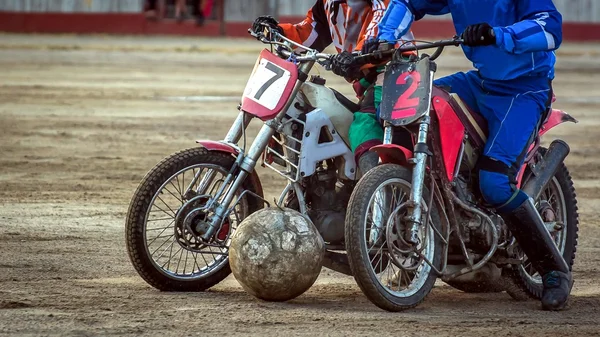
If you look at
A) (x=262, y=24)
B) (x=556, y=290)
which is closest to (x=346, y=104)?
(x=262, y=24)

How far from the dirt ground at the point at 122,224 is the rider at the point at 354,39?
0.86 metres

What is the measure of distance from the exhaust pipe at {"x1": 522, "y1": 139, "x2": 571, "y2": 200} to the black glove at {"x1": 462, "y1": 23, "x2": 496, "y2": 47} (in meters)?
1.11

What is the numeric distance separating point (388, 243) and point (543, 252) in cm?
97

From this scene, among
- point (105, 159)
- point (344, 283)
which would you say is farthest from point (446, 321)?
point (105, 159)

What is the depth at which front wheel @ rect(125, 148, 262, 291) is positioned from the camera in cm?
641

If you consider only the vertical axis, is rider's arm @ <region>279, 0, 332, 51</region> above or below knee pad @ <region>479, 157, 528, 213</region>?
above

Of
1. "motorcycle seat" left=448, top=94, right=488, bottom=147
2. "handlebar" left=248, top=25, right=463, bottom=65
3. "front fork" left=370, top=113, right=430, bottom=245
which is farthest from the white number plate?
"motorcycle seat" left=448, top=94, right=488, bottom=147

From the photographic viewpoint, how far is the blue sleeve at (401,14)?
6508 millimetres

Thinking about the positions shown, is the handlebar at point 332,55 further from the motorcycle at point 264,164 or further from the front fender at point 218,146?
the front fender at point 218,146

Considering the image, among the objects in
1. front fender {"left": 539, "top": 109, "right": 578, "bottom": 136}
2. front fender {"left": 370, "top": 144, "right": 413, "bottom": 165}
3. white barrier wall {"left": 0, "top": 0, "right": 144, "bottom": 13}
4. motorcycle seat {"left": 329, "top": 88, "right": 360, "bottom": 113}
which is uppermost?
motorcycle seat {"left": 329, "top": 88, "right": 360, "bottom": 113}

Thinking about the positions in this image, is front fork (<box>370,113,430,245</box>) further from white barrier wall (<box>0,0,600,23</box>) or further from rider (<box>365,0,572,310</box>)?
white barrier wall (<box>0,0,600,23</box>)

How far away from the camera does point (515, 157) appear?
20.9ft

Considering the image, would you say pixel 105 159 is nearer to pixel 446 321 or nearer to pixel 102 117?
pixel 102 117

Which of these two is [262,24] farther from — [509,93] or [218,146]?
[509,93]
